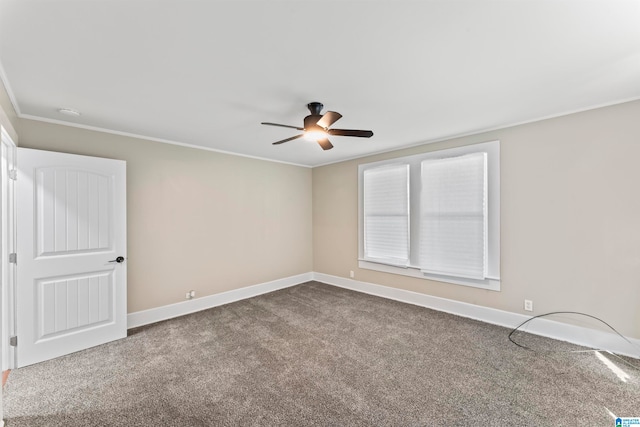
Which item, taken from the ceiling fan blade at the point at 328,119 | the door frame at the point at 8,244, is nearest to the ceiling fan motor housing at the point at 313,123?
the ceiling fan blade at the point at 328,119

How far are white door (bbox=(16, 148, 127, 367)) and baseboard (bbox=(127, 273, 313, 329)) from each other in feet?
1.15

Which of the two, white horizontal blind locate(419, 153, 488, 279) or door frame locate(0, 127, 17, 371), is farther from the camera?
white horizontal blind locate(419, 153, 488, 279)

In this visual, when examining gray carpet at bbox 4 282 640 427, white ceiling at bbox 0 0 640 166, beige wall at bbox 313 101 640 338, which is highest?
white ceiling at bbox 0 0 640 166

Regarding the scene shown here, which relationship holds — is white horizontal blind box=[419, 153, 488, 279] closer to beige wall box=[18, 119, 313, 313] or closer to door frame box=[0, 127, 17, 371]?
beige wall box=[18, 119, 313, 313]

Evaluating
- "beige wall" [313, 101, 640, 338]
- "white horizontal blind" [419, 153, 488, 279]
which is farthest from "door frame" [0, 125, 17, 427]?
"beige wall" [313, 101, 640, 338]

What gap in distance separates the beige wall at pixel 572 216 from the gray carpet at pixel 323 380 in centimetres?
56

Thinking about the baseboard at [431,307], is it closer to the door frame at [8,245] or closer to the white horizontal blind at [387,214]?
the white horizontal blind at [387,214]

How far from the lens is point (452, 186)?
3.80m

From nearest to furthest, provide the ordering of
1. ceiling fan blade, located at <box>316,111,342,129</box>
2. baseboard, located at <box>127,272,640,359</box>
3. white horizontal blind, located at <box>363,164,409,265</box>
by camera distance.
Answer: ceiling fan blade, located at <box>316,111,342,129</box> → baseboard, located at <box>127,272,640,359</box> → white horizontal blind, located at <box>363,164,409,265</box>

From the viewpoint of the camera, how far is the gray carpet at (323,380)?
6.31 ft

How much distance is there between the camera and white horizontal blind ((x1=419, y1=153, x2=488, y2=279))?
3.56 m

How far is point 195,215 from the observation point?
13.5ft

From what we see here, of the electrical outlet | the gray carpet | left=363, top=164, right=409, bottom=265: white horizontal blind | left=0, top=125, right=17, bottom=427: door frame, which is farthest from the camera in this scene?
A: left=363, top=164, right=409, bottom=265: white horizontal blind

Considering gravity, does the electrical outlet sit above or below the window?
below
